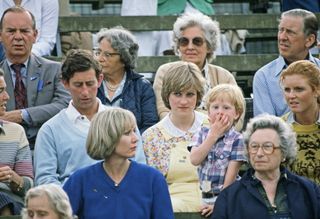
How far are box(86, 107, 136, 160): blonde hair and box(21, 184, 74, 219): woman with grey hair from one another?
30.3 inches

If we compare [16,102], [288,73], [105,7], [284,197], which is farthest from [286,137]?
[105,7]

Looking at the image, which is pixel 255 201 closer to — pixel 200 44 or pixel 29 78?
pixel 200 44

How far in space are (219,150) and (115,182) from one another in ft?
4.06

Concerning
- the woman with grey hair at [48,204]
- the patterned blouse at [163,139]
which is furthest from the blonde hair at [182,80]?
the woman with grey hair at [48,204]

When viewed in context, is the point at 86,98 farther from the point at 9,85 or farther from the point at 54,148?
the point at 9,85

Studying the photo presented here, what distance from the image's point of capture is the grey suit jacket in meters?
13.4

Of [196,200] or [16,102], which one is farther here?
[16,102]

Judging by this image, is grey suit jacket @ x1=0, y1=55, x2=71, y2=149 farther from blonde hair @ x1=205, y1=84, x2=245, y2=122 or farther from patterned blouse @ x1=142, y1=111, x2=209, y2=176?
blonde hair @ x1=205, y1=84, x2=245, y2=122

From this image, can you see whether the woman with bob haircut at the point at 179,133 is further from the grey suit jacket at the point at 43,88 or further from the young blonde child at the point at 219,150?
the grey suit jacket at the point at 43,88

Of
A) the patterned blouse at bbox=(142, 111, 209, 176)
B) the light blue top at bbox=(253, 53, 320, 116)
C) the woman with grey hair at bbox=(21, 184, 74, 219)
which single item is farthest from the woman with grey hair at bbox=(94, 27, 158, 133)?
the woman with grey hair at bbox=(21, 184, 74, 219)

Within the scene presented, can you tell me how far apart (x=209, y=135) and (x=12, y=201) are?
1.61 meters

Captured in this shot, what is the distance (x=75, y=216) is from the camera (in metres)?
10.4

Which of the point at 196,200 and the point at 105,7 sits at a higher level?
the point at 105,7

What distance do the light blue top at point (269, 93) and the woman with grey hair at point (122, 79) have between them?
0.92 metres
